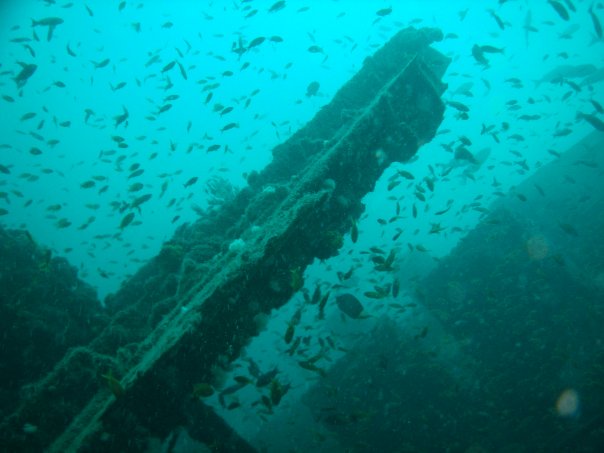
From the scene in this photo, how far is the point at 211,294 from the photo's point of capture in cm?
488

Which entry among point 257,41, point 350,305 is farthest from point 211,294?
point 257,41

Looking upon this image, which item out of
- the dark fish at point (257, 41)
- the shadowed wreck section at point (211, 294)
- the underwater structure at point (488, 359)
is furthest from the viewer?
the dark fish at point (257, 41)

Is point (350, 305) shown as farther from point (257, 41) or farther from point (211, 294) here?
point (257, 41)

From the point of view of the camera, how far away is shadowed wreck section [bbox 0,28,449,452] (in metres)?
4.48

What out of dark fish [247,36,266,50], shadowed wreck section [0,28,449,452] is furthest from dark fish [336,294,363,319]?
dark fish [247,36,266,50]

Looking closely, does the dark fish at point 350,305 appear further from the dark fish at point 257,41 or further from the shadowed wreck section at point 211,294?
the dark fish at point 257,41

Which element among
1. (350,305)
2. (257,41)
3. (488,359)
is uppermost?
(257,41)

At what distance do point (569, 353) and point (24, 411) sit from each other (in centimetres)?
1304

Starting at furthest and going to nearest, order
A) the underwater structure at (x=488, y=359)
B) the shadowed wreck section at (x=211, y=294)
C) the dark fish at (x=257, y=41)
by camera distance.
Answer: the dark fish at (x=257, y=41)
the underwater structure at (x=488, y=359)
the shadowed wreck section at (x=211, y=294)

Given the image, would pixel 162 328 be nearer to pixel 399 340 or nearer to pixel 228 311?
pixel 228 311

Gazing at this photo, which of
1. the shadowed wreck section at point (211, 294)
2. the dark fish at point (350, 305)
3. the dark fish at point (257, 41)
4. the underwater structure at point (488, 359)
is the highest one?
the dark fish at point (257, 41)

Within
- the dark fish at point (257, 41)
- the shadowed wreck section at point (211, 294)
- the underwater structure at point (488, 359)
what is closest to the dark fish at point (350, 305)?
the underwater structure at point (488, 359)

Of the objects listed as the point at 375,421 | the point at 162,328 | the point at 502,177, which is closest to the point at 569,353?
the point at 375,421

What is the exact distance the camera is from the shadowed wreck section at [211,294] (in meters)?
4.48
